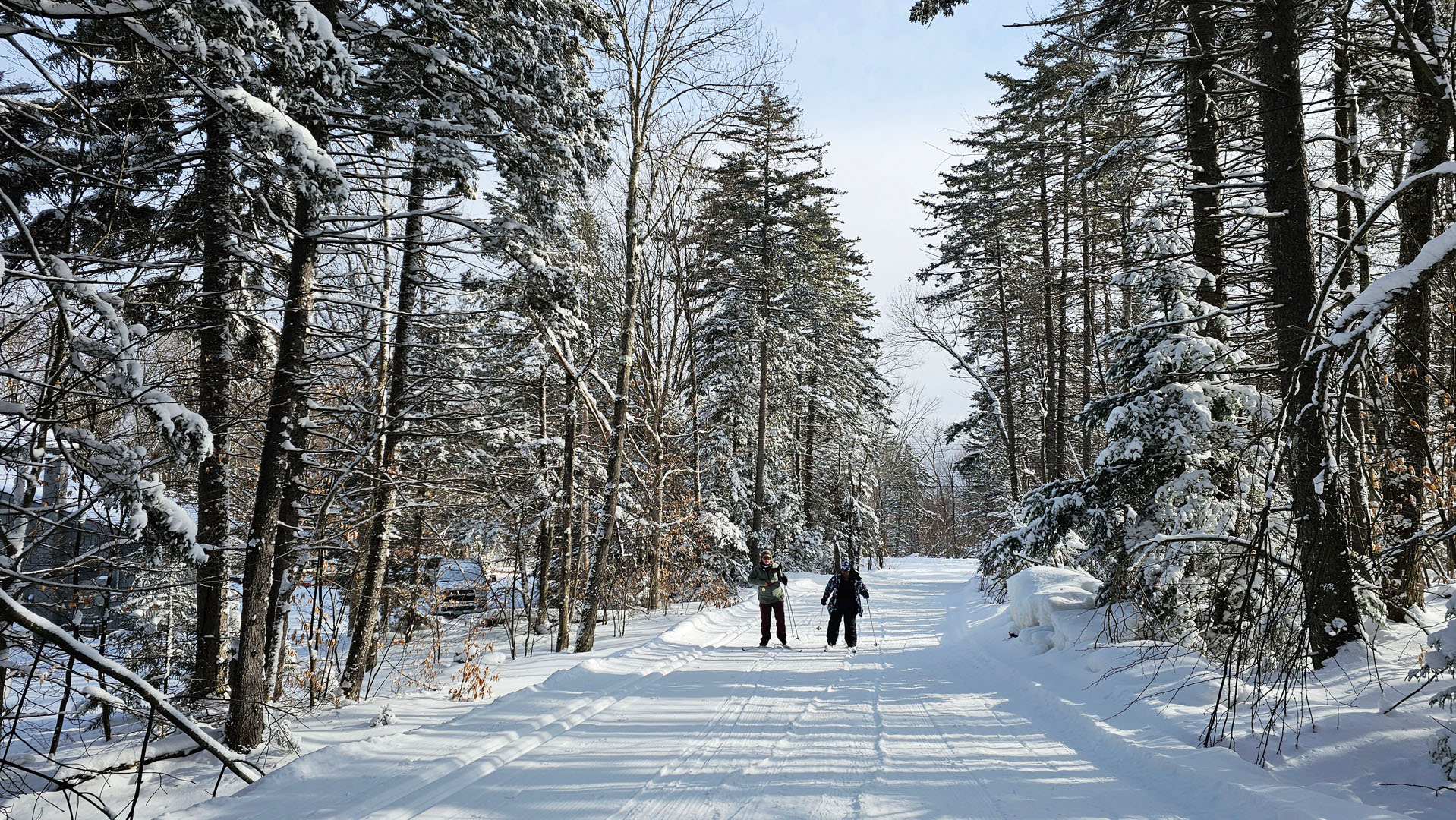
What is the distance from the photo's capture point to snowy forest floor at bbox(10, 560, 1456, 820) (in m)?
4.53

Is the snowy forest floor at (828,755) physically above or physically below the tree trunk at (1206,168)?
below

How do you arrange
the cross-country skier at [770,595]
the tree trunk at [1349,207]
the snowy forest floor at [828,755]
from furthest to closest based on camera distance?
the cross-country skier at [770,595]
the tree trunk at [1349,207]
the snowy forest floor at [828,755]

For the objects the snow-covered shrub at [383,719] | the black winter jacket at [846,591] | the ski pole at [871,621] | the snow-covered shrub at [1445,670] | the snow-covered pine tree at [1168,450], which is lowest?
the ski pole at [871,621]

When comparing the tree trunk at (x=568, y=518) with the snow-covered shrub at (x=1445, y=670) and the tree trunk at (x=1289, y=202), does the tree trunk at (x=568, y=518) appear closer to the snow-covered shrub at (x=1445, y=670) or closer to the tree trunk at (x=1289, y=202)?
the tree trunk at (x=1289, y=202)

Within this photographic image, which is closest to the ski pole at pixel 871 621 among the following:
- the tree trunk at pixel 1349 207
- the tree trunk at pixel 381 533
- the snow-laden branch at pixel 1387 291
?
the tree trunk at pixel 1349 207

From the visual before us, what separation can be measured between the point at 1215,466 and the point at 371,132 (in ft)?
33.5

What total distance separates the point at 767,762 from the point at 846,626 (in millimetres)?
6992

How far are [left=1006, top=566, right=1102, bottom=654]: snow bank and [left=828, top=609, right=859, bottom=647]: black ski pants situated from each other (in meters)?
2.73

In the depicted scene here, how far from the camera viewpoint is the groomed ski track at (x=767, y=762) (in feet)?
14.9

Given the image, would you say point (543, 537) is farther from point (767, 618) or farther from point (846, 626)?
point (846, 626)

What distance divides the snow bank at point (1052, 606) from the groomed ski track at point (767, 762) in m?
1.20

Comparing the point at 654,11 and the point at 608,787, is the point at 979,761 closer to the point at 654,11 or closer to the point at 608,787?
the point at 608,787

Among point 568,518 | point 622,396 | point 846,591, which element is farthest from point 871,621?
point 622,396

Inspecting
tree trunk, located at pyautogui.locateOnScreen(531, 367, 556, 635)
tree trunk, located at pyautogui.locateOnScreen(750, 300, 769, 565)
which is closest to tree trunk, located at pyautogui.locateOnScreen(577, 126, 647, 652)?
tree trunk, located at pyautogui.locateOnScreen(531, 367, 556, 635)
